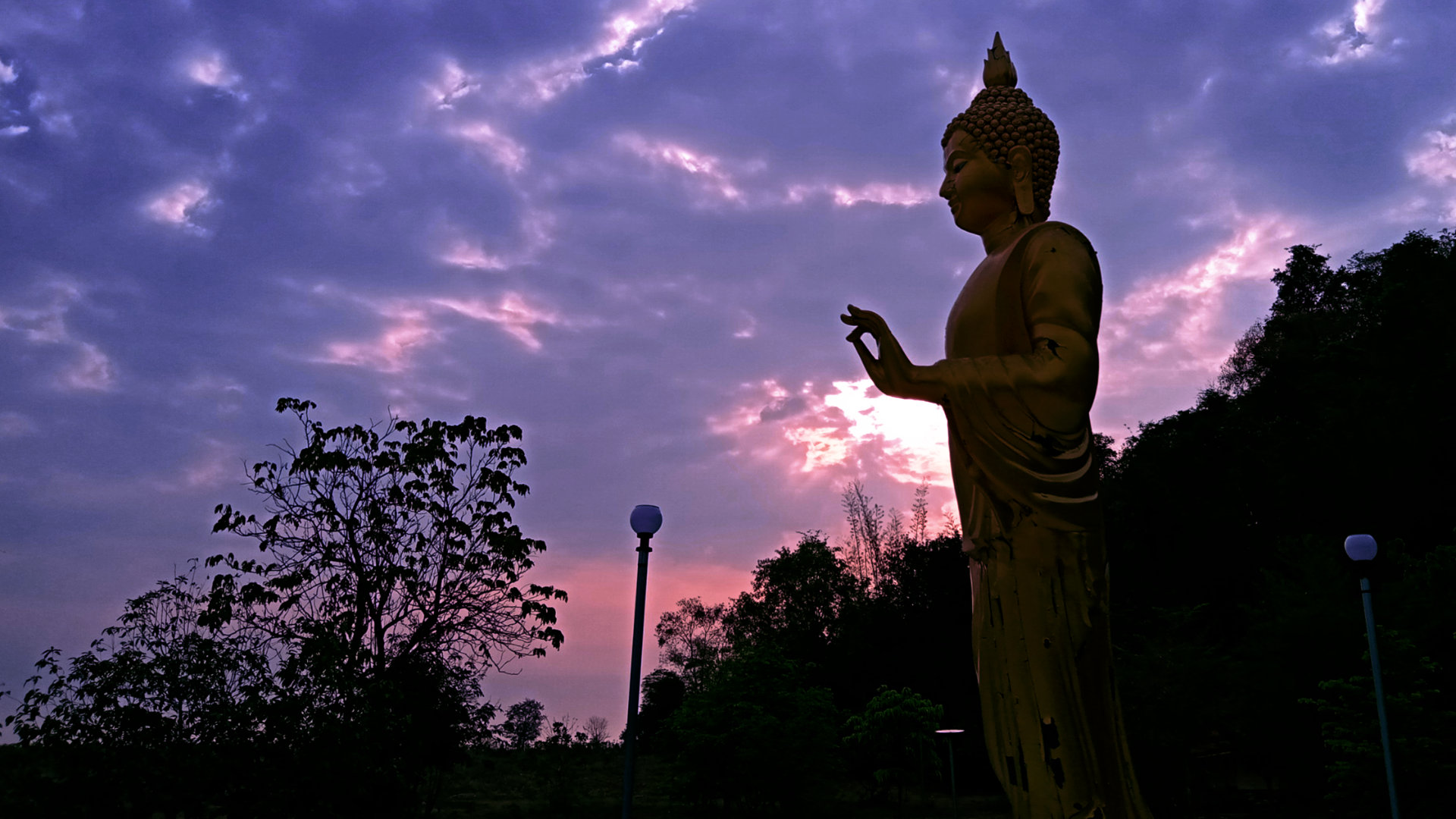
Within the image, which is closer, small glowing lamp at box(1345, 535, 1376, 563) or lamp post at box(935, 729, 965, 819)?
small glowing lamp at box(1345, 535, 1376, 563)

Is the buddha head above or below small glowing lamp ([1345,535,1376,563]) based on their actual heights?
above

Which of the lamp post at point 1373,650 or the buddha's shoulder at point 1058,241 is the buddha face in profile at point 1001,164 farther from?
the lamp post at point 1373,650

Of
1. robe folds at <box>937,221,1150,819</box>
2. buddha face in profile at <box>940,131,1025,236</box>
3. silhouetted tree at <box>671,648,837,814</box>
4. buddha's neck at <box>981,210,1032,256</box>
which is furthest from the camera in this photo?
silhouetted tree at <box>671,648,837,814</box>

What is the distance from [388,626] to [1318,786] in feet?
54.1

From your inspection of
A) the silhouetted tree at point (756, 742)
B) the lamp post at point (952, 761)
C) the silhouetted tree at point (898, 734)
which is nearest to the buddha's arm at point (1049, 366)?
the lamp post at point (952, 761)

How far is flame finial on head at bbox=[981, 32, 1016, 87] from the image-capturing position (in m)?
5.70

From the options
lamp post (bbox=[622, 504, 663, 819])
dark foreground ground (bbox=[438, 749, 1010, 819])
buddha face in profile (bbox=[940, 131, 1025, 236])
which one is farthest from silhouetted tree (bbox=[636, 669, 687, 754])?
buddha face in profile (bbox=[940, 131, 1025, 236])

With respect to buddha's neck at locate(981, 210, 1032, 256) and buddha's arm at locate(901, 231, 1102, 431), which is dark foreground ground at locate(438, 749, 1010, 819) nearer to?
buddha's neck at locate(981, 210, 1032, 256)

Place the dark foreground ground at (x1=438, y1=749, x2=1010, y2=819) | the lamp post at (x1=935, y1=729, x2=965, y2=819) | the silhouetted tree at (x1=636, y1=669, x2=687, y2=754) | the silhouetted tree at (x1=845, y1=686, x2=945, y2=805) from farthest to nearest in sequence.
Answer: the silhouetted tree at (x1=636, y1=669, x2=687, y2=754) → the silhouetted tree at (x1=845, y1=686, x2=945, y2=805) → the dark foreground ground at (x1=438, y1=749, x2=1010, y2=819) → the lamp post at (x1=935, y1=729, x2=965, y2=819)

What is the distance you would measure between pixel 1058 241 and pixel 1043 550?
1455 millimetres

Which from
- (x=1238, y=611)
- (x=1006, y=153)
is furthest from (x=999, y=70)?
(x=1238, y=611)

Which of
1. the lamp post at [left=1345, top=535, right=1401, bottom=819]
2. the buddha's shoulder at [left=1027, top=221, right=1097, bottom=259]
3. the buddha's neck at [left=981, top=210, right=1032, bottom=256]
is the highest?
the buddha's neck at [left=981, top=210, right=1032, bottom=256]

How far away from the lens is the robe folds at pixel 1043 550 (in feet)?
14.4

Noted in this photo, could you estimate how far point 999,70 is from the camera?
5.73 m
